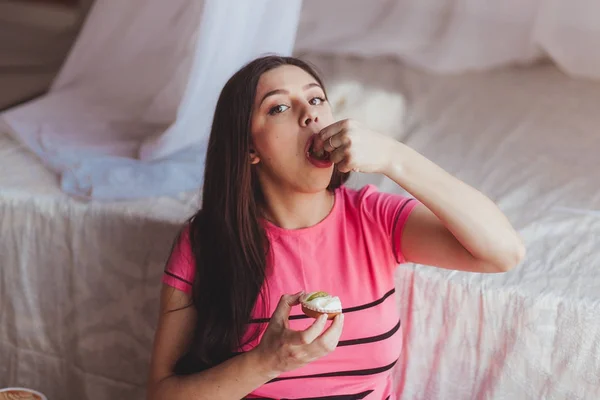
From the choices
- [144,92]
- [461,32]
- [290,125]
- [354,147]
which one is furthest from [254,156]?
[461,32]

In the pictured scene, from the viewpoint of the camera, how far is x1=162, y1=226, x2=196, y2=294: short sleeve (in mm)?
1157

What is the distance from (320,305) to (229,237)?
23 cm

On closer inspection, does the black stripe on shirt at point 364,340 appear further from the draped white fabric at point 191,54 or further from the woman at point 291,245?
the draped white fabric at point 191,54

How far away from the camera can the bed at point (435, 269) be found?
4.15ft

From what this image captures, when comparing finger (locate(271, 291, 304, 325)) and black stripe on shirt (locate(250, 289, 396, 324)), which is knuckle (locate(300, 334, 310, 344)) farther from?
black stripe on shirt (locate(250, 289, 396, 324))

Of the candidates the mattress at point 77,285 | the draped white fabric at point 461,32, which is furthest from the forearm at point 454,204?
the draped white fabric at point 461,32

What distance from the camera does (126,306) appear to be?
5.09 feet

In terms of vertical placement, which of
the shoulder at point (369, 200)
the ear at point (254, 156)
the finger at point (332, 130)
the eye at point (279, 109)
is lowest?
the shoulder at point (369, 200)

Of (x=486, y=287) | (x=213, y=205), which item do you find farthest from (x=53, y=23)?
(x=486, y=287)

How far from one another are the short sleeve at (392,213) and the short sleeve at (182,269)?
0.29 meters

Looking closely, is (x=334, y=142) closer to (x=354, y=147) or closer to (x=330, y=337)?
(x=354, y=147)

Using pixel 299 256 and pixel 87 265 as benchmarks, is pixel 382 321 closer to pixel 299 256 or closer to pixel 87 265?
pixel 299 256

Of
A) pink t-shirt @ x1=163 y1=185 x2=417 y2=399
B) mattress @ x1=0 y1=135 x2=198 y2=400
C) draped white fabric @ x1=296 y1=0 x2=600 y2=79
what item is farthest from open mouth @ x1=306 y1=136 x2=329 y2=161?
draped white fabric @ x1=296 y1=0 x2=600 y2=79

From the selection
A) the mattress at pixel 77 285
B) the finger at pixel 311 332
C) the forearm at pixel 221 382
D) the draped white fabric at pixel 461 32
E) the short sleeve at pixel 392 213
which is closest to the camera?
the finger at pixel 311 332
